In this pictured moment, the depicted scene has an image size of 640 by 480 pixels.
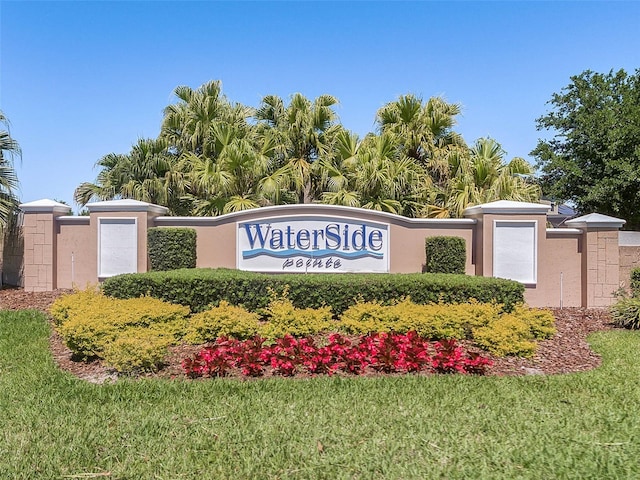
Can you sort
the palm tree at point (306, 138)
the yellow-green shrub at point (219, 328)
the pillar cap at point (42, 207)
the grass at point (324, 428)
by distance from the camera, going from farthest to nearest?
the palm tree at point (306, 138)
the pillar cap at point (42, 207)
the yellow-green shrub at point (219, 328)
the grass at point (324, 428)

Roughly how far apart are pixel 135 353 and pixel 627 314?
8446 millimetres

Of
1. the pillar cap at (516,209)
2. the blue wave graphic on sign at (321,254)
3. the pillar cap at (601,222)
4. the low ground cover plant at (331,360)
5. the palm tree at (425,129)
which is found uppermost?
the palm tree at (425,129)

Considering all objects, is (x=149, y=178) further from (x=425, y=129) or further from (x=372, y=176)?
(x=425, y=129)

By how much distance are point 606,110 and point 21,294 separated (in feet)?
70.5

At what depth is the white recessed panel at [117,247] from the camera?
1123cm

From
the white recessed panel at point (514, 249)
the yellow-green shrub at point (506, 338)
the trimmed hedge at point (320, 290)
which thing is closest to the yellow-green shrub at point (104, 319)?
the trimmed hedge at point (320, 290)

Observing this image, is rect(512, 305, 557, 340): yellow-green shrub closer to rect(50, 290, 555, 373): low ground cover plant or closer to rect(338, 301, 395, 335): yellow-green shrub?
rect(50, 290, 555, 373): low ground cover plant

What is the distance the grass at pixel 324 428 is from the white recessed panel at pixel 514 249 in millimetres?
4967

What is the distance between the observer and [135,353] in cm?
583

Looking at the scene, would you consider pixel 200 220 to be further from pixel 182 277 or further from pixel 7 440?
pixel 7 440

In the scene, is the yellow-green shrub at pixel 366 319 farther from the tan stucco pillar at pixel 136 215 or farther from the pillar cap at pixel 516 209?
the tan stucco pillar at pixel 136 215

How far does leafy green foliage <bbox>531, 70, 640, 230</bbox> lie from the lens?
1867 cm

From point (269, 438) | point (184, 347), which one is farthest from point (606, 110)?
point (269, 438)

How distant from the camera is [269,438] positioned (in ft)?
12.9
